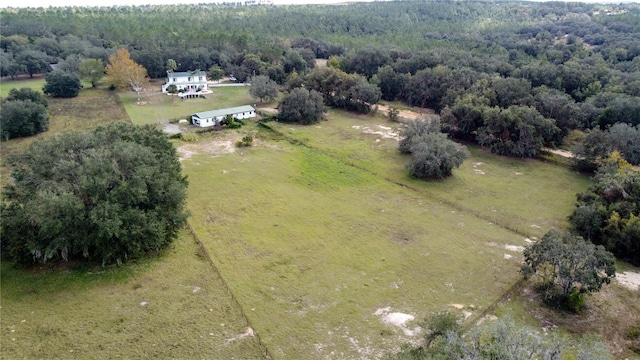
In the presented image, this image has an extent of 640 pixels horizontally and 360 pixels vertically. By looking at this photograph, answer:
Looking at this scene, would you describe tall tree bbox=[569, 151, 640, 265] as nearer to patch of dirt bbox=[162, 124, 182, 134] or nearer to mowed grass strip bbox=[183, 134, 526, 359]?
mowed grass strip bbox=[183, 134, 526, 359]

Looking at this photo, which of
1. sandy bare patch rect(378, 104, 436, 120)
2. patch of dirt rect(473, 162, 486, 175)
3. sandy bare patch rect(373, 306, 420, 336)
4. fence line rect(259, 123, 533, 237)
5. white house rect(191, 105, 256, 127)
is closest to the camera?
sandy bare patch rect(373, 306, 420, 336)

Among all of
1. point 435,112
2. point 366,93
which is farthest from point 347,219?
point 435,112

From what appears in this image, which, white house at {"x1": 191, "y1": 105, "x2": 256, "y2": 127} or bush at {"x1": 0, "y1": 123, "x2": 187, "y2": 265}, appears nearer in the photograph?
bush at {"x1": 0, "y1": 123, "x2": 187, "y2": 265}

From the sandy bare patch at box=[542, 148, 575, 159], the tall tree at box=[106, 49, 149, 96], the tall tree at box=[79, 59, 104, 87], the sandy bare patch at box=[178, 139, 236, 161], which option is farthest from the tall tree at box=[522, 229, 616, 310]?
the tall tree at box=[79, 59, 104, 87]

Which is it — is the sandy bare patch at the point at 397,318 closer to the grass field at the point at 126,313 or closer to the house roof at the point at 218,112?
the grass field at the point at 126,313

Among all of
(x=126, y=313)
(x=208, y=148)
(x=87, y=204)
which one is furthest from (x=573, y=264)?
(x=208, y=148)

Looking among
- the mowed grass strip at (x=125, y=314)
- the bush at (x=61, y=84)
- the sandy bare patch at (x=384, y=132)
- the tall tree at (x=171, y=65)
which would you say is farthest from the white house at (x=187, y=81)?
the mowed grass strip at (x=125, y=314)
